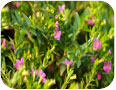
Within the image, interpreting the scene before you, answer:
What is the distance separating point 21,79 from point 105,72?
0.68 m

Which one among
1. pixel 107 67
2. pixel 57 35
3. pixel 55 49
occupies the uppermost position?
pixel 57 35

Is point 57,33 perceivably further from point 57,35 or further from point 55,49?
point 55,49

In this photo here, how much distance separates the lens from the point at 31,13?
172cm

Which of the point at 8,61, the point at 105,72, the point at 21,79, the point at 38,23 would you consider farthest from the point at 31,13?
the point at 105,72

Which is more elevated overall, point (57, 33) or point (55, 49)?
point (57, 33)

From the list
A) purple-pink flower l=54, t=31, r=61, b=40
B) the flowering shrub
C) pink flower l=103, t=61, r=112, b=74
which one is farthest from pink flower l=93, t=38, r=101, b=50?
purple-pink flower l=54, t=31, r=61, b=40

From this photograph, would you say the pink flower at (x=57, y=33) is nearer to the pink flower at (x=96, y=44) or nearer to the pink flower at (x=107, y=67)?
the pink flower at (x=96, y=44)

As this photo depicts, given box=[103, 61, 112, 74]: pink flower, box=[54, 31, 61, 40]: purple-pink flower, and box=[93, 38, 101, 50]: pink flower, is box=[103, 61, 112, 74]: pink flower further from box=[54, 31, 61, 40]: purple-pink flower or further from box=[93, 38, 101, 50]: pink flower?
box=[54, 31, 61, 40]: purple-pink flower

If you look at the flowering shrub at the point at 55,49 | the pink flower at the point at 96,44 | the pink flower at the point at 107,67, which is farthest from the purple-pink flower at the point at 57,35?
the pink flower at the point at 107,67

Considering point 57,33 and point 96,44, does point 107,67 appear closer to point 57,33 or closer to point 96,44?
point 96,44

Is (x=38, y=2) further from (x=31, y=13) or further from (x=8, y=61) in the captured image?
(x=8, y=61)

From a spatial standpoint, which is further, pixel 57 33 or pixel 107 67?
pixel 107 67

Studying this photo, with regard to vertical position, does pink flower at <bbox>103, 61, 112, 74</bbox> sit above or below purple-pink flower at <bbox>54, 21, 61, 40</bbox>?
below

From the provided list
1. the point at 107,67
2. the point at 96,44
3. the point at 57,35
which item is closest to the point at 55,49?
the point at 57,35
